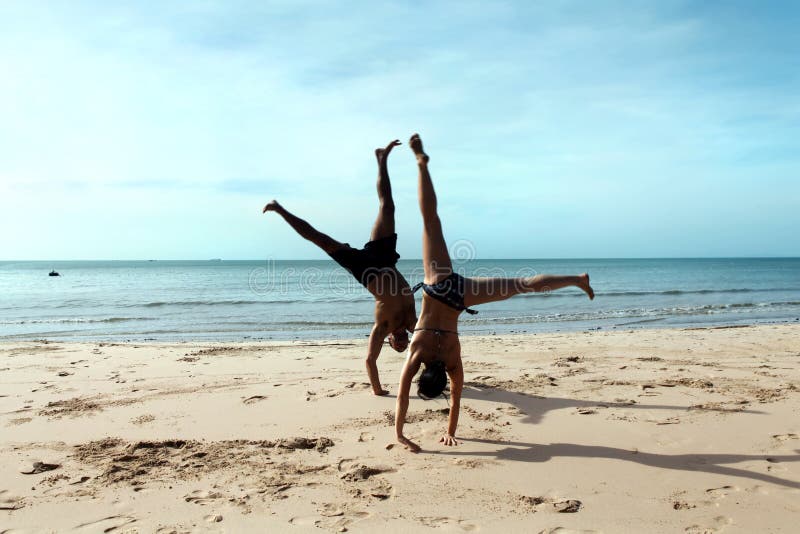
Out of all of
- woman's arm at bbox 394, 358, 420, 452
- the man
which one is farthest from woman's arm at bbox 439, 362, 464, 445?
the man

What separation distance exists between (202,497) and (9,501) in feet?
4.46

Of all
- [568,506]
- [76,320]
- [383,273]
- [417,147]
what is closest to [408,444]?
[568,506]

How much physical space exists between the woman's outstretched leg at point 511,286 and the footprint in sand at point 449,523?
5.85 feet

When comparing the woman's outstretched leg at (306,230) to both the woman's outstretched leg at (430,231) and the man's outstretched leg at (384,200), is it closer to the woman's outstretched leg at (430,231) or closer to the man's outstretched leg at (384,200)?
the man's outstretched leg at (384,200)

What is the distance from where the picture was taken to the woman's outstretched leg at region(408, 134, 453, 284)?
5.06 metres

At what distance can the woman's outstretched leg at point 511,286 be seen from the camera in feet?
14.8

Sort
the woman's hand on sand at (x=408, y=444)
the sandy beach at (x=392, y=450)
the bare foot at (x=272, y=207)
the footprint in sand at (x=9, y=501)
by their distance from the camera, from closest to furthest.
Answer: the sandy beach at (x=392, y=450) → the footprint in sand at (x=9, y=501) → the woman's hand on sand at (x=408, y=444) → the bare foot at (x=272, y=207)

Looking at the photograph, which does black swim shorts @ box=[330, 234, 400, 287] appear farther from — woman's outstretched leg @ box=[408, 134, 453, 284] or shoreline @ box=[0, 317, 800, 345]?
shoreline @ box=[0, 317, 800, 345]

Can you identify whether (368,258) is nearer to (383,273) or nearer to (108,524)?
(383,273)

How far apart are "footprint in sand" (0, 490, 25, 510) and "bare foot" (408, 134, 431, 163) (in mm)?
4273

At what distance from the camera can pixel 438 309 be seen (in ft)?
16.6

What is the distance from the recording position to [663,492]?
13.0 ft

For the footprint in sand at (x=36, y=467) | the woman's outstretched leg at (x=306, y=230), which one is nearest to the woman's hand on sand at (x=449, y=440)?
the woman's outstretched leg at (x=306, y=230)

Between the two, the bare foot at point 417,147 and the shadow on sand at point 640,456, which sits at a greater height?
the bare foot at point 417,147
